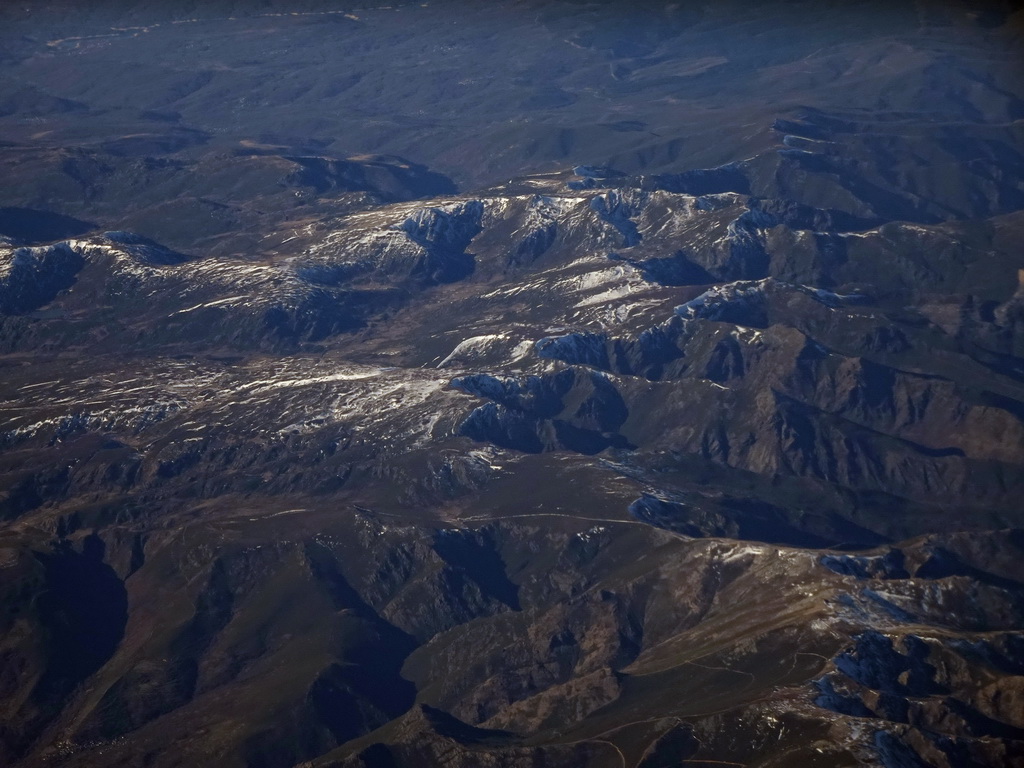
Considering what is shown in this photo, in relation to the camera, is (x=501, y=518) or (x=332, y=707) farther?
(x=501, y=518)

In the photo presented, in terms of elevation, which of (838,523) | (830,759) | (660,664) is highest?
(830,759)

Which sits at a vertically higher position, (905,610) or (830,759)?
(830,759)

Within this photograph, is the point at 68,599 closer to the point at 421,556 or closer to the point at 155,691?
the point at 155,691

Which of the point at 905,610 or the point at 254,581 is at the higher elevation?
the point at 905,610

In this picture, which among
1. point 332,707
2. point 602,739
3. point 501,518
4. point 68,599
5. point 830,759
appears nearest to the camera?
point 830,759

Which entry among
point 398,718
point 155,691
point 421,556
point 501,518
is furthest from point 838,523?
point 155,691

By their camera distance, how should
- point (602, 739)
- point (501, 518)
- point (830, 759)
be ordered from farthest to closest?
point (501, 518) < point (602, 739) < point (830, 759)

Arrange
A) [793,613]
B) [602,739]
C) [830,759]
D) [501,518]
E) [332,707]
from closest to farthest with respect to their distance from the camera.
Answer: [830,759] → [602,739] → [793,613] → [332,707] → [501,518]

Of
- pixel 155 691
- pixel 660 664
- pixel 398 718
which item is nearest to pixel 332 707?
pixel 398 718

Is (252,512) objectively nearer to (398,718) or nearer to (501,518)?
(501,518)
